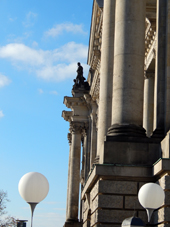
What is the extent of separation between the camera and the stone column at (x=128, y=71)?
24516 mm

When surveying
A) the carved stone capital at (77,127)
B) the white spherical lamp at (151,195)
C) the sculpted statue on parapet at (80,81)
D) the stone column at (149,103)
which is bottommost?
the white spherical lamp at (151,195)

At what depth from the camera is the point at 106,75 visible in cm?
3127

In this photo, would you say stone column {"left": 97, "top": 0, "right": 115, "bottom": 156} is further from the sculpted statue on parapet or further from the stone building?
the sculpted statue on parapet

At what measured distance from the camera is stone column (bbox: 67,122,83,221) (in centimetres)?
6638


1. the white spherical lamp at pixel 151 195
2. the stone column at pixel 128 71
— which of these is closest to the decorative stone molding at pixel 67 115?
the stone column at pixel 128 71

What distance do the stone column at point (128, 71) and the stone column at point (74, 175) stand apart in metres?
42.9

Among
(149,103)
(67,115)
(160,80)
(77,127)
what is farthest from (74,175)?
(160,80)

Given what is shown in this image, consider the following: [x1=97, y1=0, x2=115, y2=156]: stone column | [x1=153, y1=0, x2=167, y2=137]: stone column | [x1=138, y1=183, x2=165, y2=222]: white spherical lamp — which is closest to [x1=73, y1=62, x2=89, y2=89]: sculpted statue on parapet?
[x1=97, y1=0, x2=115, y2=156]: stone column

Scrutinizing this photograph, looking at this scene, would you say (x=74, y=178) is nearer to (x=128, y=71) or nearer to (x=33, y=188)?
(x=128, y=71)

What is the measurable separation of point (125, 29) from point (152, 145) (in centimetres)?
564

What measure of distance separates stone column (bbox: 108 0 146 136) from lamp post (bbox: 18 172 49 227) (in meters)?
8.25

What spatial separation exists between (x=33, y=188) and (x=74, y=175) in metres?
51.6

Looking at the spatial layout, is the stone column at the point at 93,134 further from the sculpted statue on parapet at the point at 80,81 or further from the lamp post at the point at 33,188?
the lamp post at the point at 33,188

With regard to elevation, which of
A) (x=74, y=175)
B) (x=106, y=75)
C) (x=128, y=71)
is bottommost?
(x=128, y=71)
